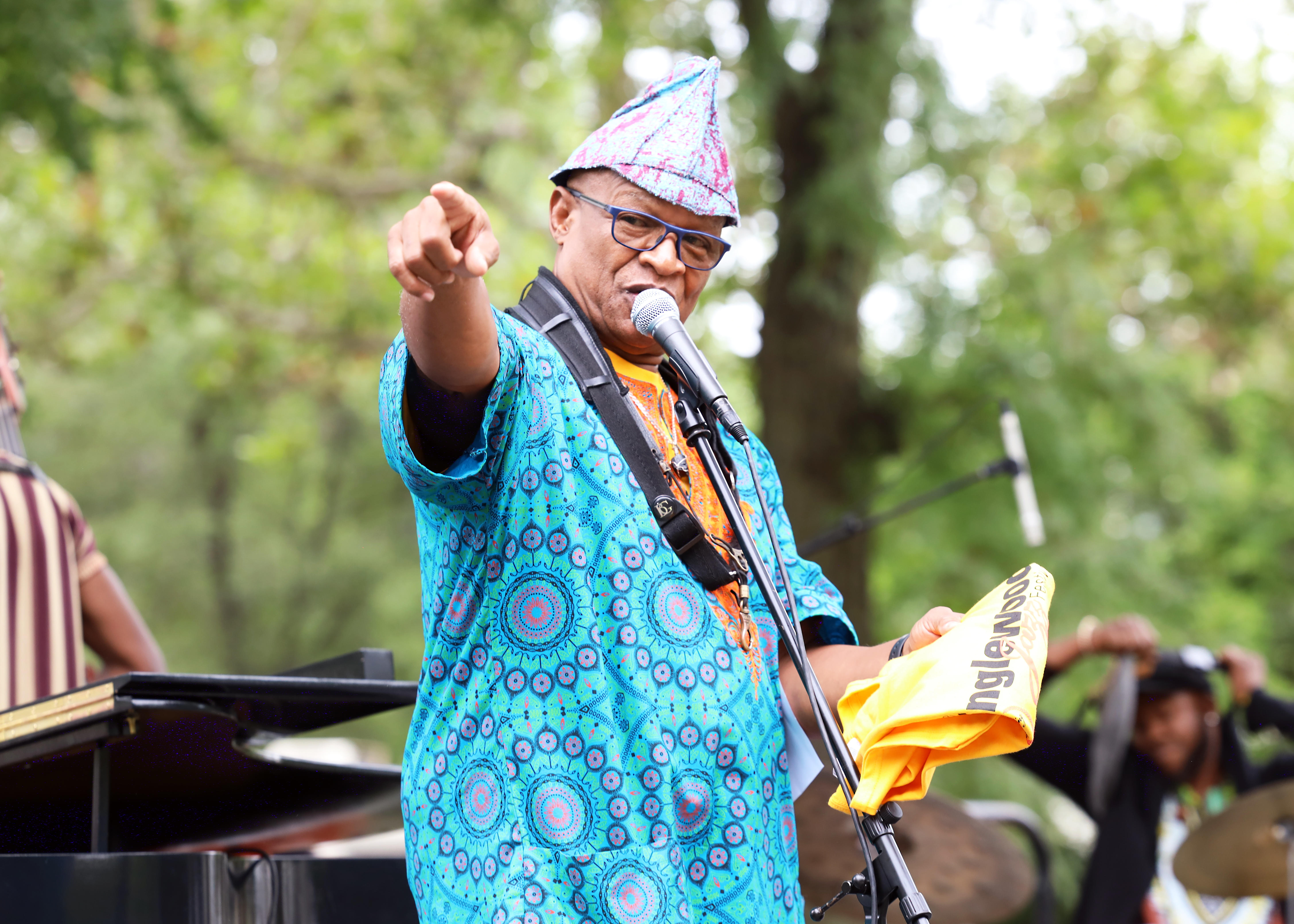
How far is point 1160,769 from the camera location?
534cm

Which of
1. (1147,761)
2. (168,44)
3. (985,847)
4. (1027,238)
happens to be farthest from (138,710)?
(168,44)

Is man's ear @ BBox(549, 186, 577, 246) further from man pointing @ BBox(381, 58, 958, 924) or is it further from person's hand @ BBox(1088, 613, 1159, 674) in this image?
person's hand @ BBox(1088, 613, 1159, 674)

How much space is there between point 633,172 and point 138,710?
3.80ft

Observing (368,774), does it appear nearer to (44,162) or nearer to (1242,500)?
(44,162)

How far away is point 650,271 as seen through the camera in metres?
2.02

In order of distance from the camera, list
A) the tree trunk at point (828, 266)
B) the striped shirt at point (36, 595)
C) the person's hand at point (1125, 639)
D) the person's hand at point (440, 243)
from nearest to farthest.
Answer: the person's hand at point (440, 243)
the striped shirt at point (36, 595)
the person's hand at point (1125, 639)
the tree trunk at point (828, 266)

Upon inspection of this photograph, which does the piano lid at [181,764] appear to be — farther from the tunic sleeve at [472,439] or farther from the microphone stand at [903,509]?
the microphone stand at [903,509]

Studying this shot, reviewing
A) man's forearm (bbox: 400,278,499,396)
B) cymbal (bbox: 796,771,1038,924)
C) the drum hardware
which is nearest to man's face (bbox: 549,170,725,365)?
man's forearm (bbox: 400,278,499,396)

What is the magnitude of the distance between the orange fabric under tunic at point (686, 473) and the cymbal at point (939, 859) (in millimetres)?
2540

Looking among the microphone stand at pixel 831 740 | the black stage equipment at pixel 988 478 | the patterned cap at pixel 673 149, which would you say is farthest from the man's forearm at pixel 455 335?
the black stage equipment at pixel 988 478

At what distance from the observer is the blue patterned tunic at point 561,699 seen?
167 centimetres

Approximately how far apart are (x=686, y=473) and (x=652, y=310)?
0.26 metres

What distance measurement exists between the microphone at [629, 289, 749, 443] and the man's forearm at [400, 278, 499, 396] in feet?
1.11

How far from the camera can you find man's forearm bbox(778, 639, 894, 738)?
6.56 feet
